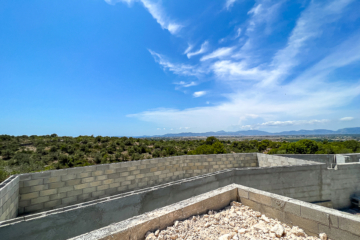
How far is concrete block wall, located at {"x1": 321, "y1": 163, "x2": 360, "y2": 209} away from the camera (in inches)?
305

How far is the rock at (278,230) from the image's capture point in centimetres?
249

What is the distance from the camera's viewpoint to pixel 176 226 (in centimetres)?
261

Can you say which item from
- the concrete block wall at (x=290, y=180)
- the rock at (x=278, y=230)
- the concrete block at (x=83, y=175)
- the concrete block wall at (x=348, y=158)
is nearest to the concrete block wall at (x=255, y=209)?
the rock at (x=278, y=230)

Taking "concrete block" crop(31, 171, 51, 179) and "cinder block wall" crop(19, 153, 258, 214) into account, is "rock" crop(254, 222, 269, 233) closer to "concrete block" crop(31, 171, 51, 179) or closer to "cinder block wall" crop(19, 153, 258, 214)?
"cinder block wall" crop(19, 153, 258, 214)

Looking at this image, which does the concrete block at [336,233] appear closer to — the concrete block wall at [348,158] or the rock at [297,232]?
the rock at [297,232]

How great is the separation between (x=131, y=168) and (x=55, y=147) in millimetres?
13387

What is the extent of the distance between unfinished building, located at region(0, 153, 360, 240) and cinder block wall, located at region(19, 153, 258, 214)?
0.02 m

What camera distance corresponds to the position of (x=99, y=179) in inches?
252

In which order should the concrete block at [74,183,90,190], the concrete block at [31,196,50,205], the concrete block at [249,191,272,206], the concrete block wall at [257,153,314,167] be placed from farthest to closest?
the concrete block wall at [257,153,314,167] < the concrete block at [74,183,90,190] < the concrete block at [31,196,50,205] < the concrete block at [249,191,272,206]

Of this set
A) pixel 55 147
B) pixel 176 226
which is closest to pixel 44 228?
pixel 176 226

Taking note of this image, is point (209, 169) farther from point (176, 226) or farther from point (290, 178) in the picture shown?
point (176, 226)

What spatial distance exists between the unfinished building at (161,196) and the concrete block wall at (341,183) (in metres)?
0.04

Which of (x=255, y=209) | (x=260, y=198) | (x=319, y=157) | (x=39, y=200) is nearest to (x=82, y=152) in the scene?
(x=39, y=200)

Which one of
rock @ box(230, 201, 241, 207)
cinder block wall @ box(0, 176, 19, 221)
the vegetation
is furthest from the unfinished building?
the vegetation
